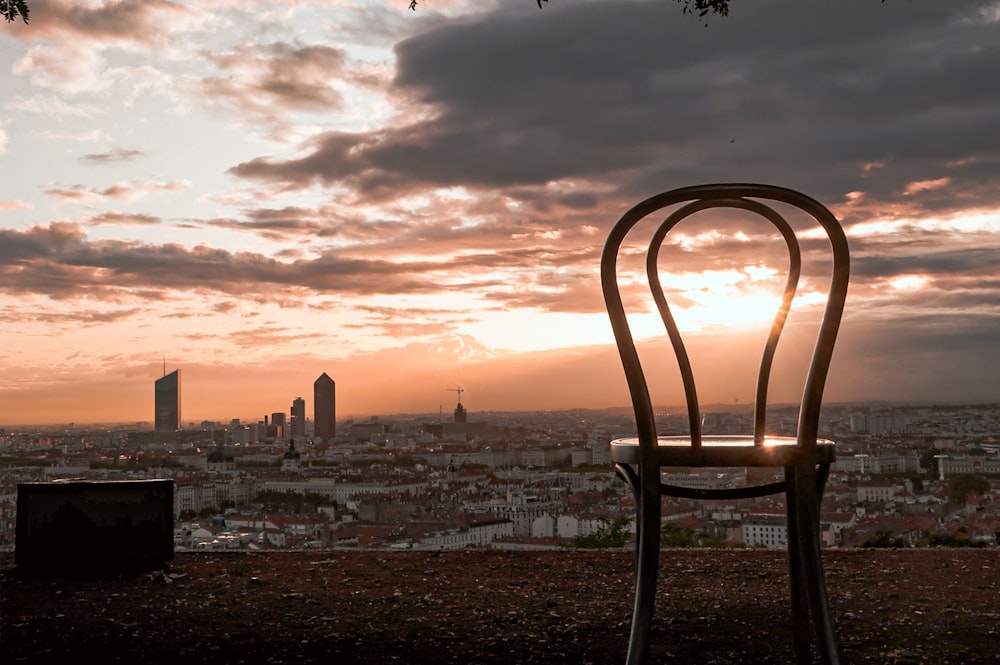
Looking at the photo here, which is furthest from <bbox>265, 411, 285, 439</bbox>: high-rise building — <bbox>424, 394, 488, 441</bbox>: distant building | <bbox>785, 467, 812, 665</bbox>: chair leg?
<bbox>785, 467, 812, 665</bbox>: chair leg

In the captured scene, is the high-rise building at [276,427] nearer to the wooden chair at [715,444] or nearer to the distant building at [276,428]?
the distant building at [276,428]

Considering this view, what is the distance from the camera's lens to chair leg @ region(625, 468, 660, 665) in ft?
7.47

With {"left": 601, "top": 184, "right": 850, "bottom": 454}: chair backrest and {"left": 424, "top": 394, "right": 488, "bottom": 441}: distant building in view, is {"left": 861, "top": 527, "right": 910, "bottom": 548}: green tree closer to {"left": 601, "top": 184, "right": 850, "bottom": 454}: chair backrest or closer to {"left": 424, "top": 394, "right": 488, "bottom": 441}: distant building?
{"left": 601, "top": 184, "right": 850, "bottom": 454}: chair backrest

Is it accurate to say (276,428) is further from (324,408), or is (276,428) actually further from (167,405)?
(167,405)

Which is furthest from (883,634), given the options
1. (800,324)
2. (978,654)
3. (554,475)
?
(554,475)

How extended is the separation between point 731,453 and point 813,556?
367mm

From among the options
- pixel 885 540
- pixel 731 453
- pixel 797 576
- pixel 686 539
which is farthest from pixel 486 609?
pixel 885 540

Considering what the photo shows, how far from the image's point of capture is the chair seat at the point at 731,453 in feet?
7.06

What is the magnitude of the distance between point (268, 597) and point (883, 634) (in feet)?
7.94

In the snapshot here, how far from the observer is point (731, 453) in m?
2.14

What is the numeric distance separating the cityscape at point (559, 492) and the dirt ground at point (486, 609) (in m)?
0.52

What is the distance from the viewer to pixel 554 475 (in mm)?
12664

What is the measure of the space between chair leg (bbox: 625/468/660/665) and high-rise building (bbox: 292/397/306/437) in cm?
3690

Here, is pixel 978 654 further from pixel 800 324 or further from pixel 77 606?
pixel 77 606
